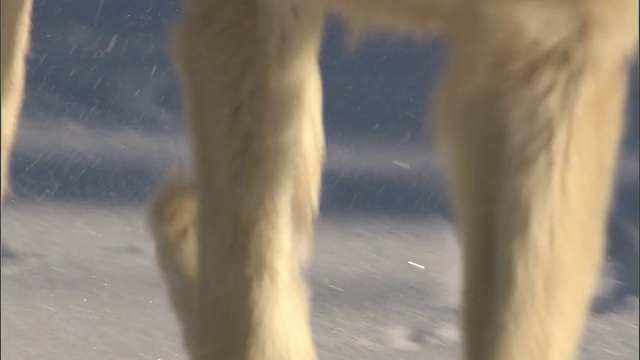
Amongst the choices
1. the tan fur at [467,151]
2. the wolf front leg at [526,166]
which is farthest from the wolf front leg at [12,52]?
the wolf front leg at [526,166]

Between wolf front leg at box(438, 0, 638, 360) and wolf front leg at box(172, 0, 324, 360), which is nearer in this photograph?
wolf front leg at box(438, 0, 638, 360)

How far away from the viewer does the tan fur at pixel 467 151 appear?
120 centimetres

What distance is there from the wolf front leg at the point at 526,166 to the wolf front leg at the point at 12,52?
2.79 feet

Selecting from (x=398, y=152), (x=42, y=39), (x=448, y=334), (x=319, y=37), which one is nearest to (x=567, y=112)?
(x=319, y=37)

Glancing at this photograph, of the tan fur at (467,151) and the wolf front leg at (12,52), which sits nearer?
the tan fur at (467,151)

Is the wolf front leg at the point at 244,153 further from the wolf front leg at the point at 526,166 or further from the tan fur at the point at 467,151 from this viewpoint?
the wolf front leg at the point at 526,166

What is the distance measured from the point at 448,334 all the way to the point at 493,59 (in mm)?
852

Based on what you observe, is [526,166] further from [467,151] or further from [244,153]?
[244,153]

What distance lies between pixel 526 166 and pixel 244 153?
0.37 meters

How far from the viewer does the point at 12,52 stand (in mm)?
1886

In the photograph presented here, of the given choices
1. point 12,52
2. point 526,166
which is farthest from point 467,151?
point 12,52

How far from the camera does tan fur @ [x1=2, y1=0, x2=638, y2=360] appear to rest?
1.20 meters

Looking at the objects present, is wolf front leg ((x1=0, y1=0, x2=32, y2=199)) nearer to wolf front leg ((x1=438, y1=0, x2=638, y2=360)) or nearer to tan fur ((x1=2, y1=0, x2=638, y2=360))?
tan fur ((x1=2, y1=0, x2=638, y2=360))

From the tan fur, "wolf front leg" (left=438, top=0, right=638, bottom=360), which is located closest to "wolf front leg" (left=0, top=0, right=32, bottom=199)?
the tan fur
